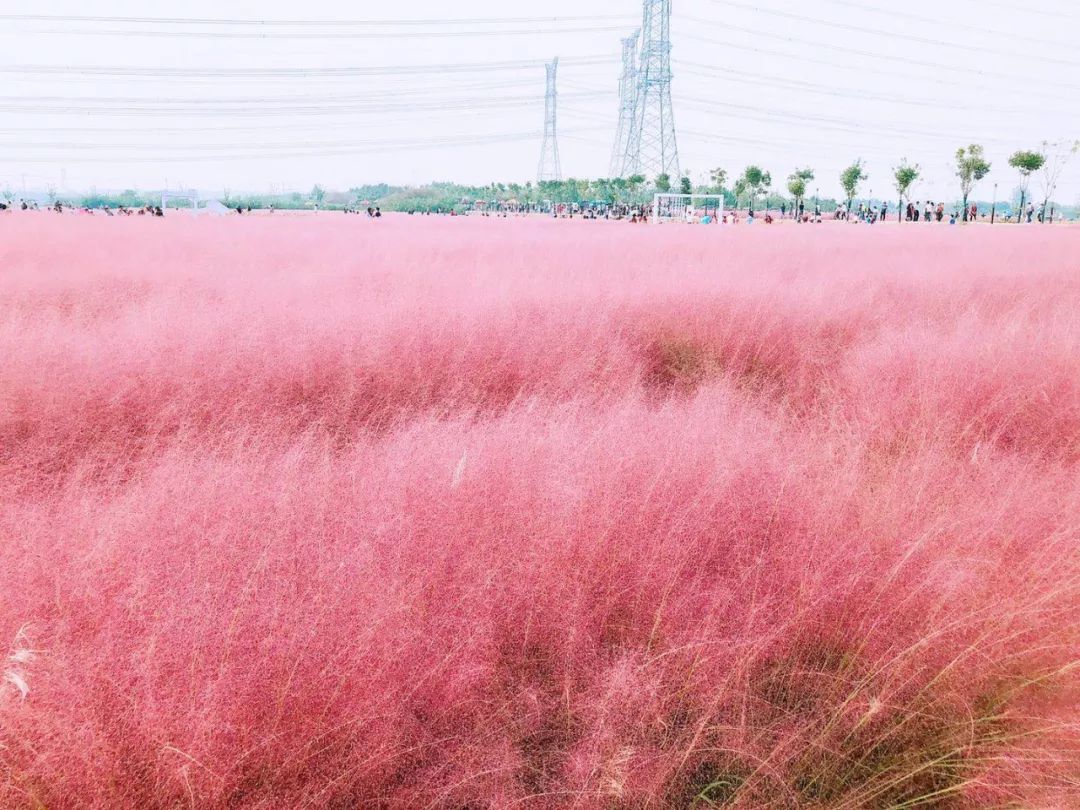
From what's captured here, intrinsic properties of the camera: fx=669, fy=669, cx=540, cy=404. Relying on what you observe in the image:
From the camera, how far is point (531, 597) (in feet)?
6.93

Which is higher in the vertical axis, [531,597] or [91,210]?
[91,210]

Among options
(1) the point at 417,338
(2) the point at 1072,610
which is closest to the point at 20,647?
(2) the point at 1072,610

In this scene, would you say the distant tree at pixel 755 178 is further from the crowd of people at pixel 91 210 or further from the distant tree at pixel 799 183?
the crowd of people at pixel 91 210

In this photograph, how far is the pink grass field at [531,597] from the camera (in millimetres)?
1562

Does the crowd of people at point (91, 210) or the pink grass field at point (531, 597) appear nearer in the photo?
→ the pink grass field at point (531, 597)

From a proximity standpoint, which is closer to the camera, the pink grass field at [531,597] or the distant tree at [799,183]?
the pink grass field at [531,597]

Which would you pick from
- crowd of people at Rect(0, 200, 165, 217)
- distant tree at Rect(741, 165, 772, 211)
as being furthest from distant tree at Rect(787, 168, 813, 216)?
crowd of people at Rect(0, 200, 165, 217)

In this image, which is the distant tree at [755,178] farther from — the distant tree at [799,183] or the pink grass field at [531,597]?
the pink grass field at [531,597]

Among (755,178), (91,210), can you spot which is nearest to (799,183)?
(755,178)

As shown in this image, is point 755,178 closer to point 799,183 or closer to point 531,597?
point 799,183

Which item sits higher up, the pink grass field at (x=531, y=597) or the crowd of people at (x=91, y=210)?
the crowd of people at (x=91, y=210)

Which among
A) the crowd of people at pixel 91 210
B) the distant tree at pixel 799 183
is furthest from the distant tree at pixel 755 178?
the crowd of people at pixel 91 210

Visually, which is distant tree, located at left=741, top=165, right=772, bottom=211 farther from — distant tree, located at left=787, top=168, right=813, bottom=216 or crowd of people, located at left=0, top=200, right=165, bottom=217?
crowd of people, located at left=0, top=200, right=165, bottom=217

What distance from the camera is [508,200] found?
107m
